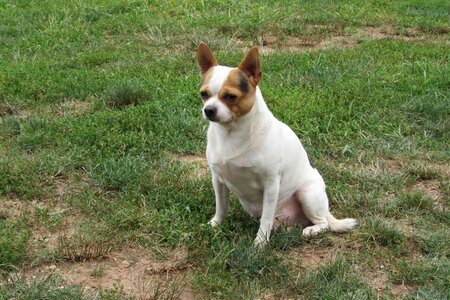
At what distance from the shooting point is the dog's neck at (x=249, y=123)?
3.62m

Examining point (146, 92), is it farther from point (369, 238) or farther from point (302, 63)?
point (369, 238)

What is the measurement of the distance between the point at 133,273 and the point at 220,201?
0.77m

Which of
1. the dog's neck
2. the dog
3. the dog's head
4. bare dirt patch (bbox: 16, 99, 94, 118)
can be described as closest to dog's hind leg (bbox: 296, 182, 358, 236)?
the dog

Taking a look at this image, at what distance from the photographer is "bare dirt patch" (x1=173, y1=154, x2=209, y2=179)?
4883 mm

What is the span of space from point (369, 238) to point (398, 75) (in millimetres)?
3175

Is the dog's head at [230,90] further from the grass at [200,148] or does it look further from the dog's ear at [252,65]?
the grass at [200,148]

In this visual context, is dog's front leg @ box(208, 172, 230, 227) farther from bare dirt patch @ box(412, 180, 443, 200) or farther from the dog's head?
bare dirt patch @ box(412, 180, 443, 200)

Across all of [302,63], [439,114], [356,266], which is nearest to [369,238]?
[356,266]

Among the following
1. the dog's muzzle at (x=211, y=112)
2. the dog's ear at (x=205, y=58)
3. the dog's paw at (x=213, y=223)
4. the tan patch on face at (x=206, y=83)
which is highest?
the dog's ear at (x=205, y=58)

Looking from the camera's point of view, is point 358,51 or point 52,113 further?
point 358,51

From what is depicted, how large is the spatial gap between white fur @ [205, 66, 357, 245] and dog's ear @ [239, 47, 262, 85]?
10 centimetres

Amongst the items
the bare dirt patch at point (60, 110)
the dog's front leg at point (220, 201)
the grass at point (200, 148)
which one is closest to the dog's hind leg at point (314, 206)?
the grass at point (200, 148)

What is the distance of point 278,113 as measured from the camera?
5.84 m

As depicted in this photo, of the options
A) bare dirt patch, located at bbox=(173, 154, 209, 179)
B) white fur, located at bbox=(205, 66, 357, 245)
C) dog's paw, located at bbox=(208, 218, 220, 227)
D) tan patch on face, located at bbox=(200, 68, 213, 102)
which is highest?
tan patch on face, located at bbox=(200, 68, 213, 102)
